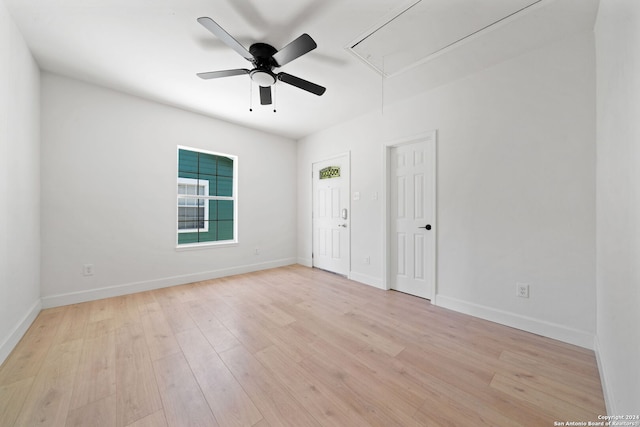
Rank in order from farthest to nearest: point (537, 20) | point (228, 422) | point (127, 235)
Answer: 1. point (127, 235)
2. point (537, 20)
3. point (228, 422)

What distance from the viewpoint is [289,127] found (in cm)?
434

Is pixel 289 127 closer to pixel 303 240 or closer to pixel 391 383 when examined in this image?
pixel 303 240

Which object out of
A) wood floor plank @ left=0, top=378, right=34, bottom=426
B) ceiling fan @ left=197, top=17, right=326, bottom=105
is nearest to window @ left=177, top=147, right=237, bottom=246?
ceiling fan @ left=197, top=17, right=326, bottom=105

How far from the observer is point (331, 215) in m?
4.38

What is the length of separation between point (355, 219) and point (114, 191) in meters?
3.43

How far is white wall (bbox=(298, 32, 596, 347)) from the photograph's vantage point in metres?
2.01

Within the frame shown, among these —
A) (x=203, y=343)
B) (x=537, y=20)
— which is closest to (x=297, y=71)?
(x=537, y=20)

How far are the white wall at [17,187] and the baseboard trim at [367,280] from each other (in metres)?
3.63

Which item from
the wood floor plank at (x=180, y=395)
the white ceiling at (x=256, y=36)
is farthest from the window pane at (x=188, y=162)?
the wood floor plank at (x=180, y=395)

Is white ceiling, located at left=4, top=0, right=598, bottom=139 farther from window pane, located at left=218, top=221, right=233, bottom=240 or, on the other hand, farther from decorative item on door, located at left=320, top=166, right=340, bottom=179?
window pane, located at left=218, top=221, right=233, bottom=240

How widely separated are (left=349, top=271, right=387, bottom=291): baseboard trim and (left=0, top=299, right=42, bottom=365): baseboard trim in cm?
362

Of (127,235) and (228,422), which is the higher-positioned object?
(127,235)

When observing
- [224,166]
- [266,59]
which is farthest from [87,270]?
[224,166]

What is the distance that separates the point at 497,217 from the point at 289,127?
3.48 metres
